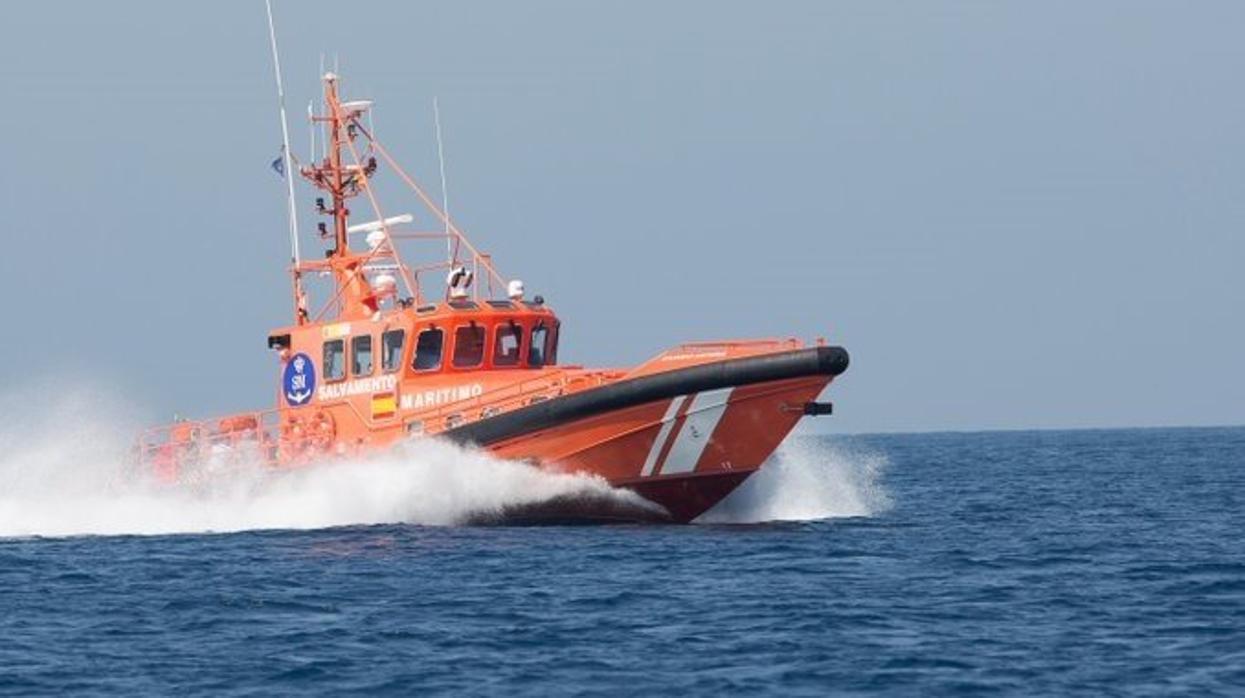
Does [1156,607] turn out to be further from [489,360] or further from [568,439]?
[489,360]

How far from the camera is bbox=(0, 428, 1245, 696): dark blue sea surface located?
16.1 meters

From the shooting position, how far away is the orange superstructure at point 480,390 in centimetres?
2570

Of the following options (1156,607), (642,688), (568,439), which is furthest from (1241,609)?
(568,439)

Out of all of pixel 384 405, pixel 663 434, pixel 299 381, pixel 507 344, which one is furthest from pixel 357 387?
pixel 663 434

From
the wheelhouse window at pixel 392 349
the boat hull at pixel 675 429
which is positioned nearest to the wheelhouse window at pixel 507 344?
the wheelhouse window at pixel 392 349

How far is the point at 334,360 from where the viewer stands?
29.8 m

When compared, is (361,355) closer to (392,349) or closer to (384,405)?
(392,349)

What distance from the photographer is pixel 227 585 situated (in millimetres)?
21828

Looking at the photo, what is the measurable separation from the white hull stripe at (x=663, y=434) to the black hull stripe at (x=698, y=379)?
0.42 feet

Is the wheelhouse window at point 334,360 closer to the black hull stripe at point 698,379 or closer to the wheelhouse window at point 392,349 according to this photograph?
the wheelhouse window at point 392,349

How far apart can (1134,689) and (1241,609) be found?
4456 mm

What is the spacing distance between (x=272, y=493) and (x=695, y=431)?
22.3ft

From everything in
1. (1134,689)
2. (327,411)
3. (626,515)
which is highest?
(327,411)

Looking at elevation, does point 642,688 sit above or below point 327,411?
below
